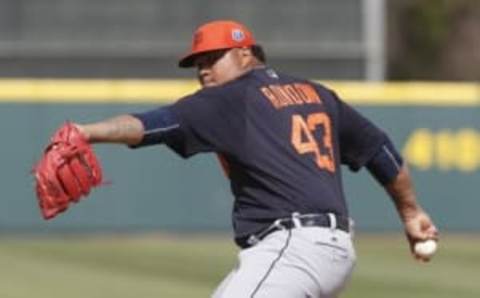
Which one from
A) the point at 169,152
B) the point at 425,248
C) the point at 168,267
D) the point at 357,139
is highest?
the point at 357,139

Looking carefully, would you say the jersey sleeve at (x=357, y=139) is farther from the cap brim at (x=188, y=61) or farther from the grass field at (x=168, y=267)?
the grass field at (x=168, y=267)

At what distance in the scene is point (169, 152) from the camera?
55.1ft

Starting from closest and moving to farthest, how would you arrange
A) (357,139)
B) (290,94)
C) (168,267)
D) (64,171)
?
(64,171) < (290,94) < (357,139) < (168,267)

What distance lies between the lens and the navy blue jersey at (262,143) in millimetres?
5191

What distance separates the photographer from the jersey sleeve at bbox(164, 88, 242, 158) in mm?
5176

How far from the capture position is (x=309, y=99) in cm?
539

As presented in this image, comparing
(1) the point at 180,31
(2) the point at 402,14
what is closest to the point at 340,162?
(1) the point at 180,31

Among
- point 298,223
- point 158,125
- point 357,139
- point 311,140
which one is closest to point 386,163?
point 357,139

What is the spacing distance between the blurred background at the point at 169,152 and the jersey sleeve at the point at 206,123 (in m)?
6.00

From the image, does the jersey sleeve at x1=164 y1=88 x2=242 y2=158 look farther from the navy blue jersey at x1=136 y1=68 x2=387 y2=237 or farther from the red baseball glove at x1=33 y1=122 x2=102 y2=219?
the red baseball glove at x1=33 y1=122 x2=102 y2=219

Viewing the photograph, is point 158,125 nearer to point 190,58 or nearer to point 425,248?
point 190,58

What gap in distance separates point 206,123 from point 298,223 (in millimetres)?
447

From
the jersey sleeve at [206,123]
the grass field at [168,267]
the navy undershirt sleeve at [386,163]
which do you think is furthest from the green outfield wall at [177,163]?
the jersey sleeve at [206,123]

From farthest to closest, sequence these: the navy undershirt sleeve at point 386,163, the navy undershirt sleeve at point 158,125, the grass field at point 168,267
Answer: the grass field at point 168,267, the navy undershirt sleeve at point 386,163, the navy undershirt sleeve at point 158,125
